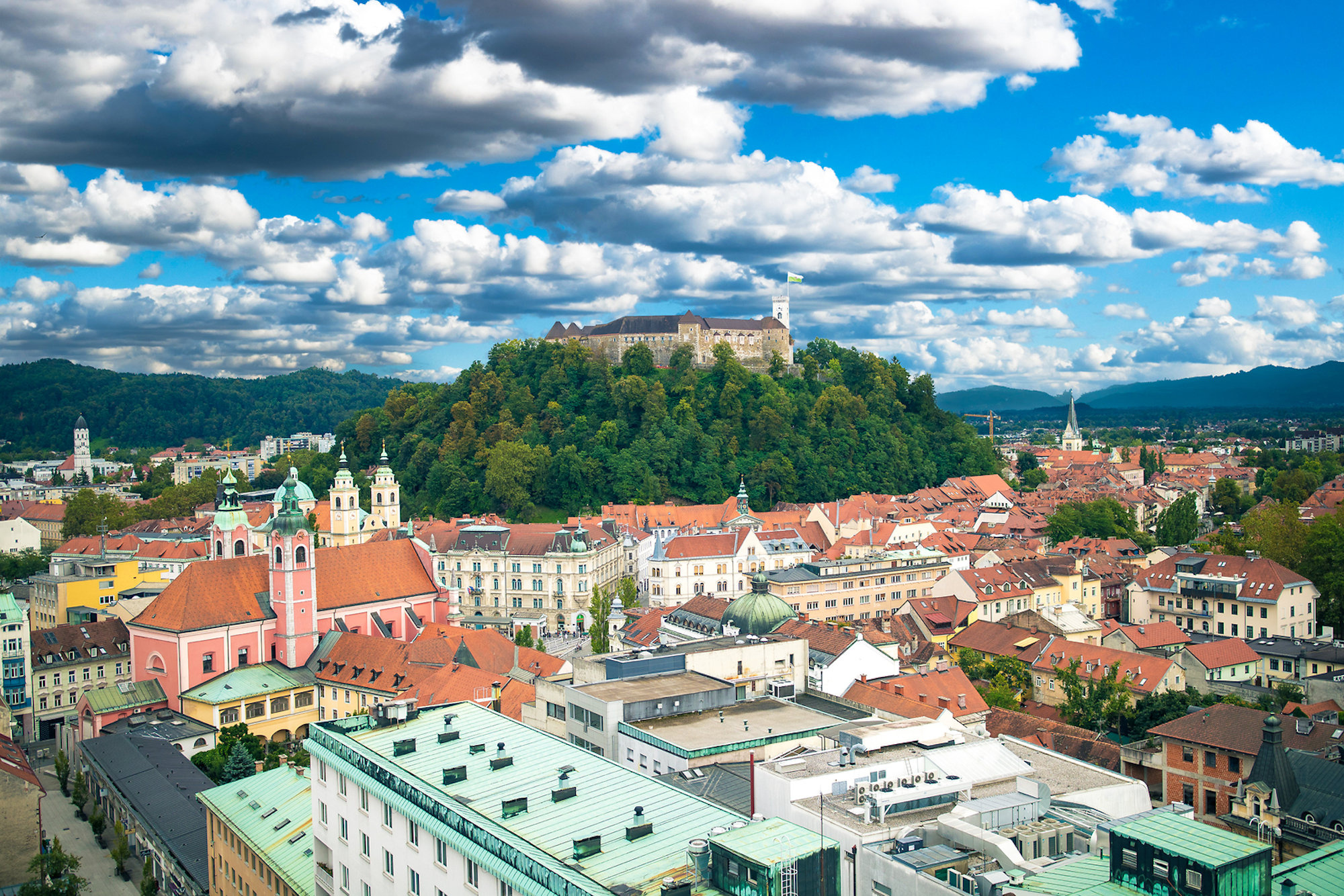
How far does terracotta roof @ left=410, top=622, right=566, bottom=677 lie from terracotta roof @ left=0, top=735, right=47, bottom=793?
1655 centimetres

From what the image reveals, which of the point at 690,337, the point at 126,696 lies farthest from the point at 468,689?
the point at 690,337

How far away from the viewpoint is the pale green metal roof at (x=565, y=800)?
19016 millimetres

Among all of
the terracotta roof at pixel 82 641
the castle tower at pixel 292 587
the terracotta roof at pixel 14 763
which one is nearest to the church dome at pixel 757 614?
the castle tower at pixel 292 587

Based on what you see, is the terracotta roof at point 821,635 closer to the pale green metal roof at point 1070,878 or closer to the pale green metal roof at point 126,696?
the pale green metal roof at point 1070,878

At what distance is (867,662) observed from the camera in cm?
4700

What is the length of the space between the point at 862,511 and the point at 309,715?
5616 centimetres

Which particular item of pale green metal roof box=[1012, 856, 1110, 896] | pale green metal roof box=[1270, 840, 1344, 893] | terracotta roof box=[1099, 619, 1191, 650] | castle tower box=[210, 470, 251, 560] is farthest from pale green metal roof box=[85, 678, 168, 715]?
terracotta roof box=[1099, 619, 1191, 650]

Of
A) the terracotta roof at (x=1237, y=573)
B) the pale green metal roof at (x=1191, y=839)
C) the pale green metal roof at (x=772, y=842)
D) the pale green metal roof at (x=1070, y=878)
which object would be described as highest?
the pale green metal roof at (x=1191, y=839)

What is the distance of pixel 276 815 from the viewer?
3244 centimetres

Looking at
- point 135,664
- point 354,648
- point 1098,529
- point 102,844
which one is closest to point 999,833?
point 102,844

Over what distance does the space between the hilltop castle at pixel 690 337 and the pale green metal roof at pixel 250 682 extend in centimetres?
8350

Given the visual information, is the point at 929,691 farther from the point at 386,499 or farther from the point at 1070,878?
the point at 386,499

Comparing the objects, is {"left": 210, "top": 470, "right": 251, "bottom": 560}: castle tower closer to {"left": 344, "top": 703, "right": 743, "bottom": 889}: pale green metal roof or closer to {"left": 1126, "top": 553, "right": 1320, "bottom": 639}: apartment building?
{"left": 344, "top": 703, "right": 743, "bottom": 889}: pale green metal roof

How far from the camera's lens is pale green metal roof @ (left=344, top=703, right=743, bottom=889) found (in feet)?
62.4
